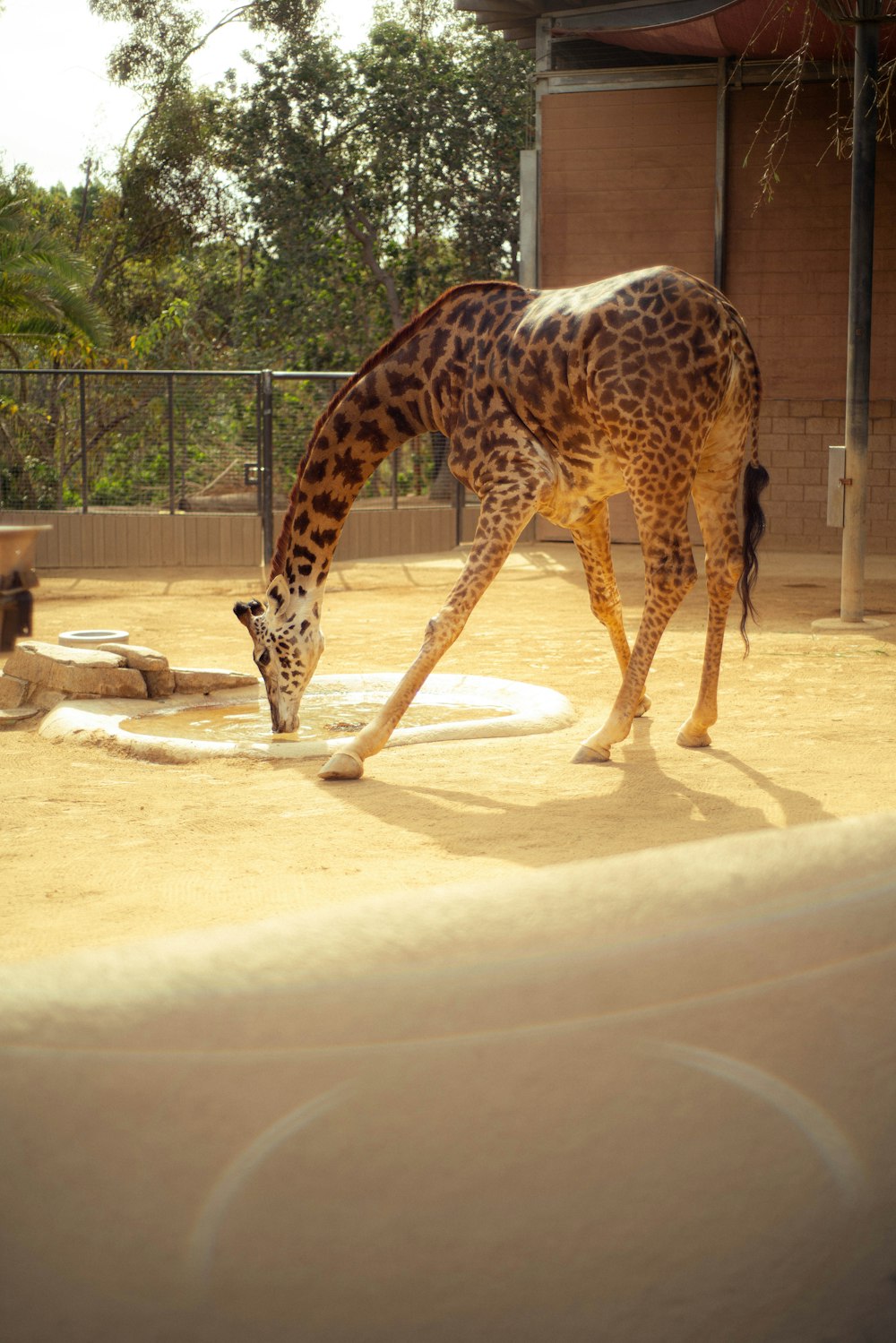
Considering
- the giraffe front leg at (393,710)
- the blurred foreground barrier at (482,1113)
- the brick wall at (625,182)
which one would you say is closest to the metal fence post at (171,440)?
the brick wall at (625,182)

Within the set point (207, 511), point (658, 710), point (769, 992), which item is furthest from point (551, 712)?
point (207, 511)

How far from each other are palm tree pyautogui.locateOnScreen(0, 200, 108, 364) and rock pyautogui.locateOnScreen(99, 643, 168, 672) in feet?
29.3

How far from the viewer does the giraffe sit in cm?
496

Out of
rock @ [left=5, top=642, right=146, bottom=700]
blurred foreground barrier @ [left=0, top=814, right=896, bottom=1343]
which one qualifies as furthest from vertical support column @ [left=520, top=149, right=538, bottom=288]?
blurred foreground barrier @ [left=0, top=814, right=896, bottom=1343]

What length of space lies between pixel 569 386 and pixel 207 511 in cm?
1129

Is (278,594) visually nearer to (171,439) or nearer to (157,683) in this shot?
(157,683)

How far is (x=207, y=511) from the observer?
15914 millimetres

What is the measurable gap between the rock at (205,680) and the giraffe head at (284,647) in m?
1.01

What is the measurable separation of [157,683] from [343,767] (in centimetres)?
195

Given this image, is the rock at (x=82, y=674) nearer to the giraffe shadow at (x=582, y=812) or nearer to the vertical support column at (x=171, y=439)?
the giraffe shadow at (x=582, y=812)

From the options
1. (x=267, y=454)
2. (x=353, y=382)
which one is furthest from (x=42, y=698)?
(x=267, y=454)

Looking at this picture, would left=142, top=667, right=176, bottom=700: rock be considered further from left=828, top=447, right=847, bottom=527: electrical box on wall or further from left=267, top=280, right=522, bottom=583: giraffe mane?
left=828, top=447, right=847, bottom=527: electrical box on wall

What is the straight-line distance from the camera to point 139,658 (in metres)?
6.35

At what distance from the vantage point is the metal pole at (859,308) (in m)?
8.34
